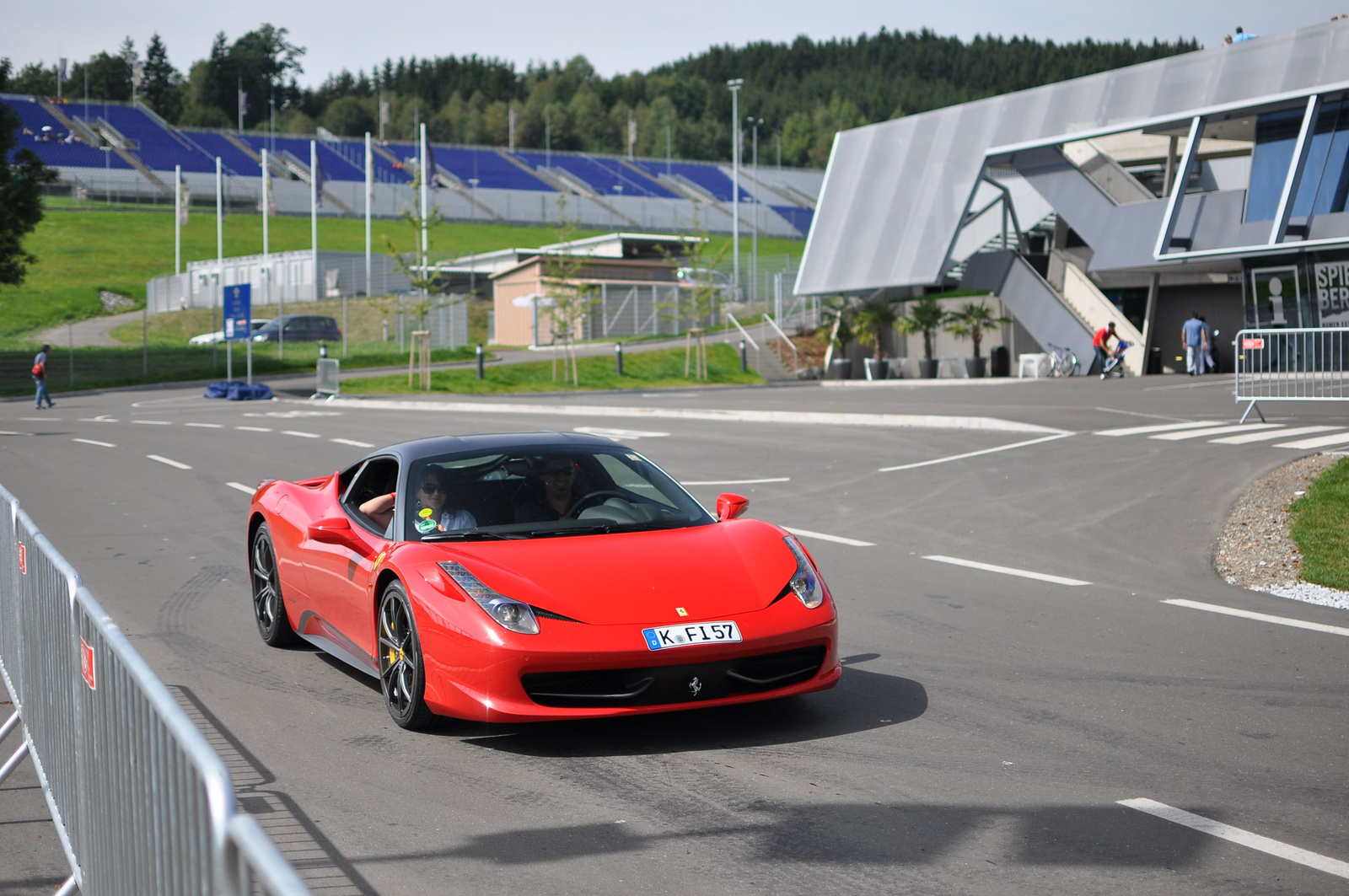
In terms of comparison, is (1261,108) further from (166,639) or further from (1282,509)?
(166,639)

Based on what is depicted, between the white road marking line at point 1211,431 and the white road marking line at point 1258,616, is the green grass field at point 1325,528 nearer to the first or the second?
the white road marking line at point 1258,616

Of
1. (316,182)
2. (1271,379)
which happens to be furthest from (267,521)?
(316,182)

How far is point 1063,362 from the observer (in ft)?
128

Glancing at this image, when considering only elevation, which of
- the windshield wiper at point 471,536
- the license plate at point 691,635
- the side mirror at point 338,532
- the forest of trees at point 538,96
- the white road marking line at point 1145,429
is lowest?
the white road marking line at point 1145,429

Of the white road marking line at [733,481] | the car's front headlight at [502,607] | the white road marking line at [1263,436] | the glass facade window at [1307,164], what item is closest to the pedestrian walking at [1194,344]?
the glass facade window at [1307,164]

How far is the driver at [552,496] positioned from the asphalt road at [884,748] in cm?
108

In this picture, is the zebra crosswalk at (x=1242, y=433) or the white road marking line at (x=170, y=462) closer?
the zebra crosswalk at (x=1242, y=433)

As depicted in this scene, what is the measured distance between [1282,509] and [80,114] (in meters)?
113

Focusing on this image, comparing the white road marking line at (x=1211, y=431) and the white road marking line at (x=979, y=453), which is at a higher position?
the white road marking line at (x=1211, y=431)

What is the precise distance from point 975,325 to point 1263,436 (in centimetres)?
2563

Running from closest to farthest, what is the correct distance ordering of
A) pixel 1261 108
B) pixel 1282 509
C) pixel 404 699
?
1. pixel 404 699
2. pixel 1282 509
3. pixel 1261 108

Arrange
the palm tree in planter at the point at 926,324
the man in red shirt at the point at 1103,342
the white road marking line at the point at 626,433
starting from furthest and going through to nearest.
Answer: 1. the palm tree in planter at the point at 926,324
2. the man in red shirt at the point at 1103,342
3. the white road marking line at the point at 626,433

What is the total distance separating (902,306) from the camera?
4622cm

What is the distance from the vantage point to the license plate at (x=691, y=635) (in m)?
5.39
